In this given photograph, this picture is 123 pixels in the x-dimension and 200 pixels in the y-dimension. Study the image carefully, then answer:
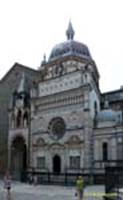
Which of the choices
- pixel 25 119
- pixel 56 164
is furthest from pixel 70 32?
pixel 56 164

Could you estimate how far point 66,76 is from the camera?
1608 inches

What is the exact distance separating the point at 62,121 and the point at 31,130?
17.3 ft

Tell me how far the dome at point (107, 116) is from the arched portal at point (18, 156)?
42.8 ft

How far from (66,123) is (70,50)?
15.0 metres

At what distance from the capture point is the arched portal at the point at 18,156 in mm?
46094

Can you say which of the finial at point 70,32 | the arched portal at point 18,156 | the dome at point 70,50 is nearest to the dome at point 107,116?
the arched portal at point 18,156

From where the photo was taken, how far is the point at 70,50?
50.4 metres

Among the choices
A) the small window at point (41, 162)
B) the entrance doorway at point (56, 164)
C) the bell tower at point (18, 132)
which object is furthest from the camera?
the bell tower at point (18, 132)

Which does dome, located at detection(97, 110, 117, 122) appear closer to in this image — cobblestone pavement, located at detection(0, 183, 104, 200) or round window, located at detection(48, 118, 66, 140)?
round window, located at detection(48, 118, 66, 140)

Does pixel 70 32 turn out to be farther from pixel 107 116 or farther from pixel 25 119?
pixel 107 116

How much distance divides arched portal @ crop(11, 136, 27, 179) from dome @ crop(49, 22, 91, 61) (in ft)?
45.5

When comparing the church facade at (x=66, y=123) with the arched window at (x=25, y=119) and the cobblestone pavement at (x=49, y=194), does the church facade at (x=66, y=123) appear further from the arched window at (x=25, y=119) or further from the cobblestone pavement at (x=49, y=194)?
the cobblestone pavement at (x=49, y=194)

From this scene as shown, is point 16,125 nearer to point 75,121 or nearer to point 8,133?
point 8,133

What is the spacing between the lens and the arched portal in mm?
46094
